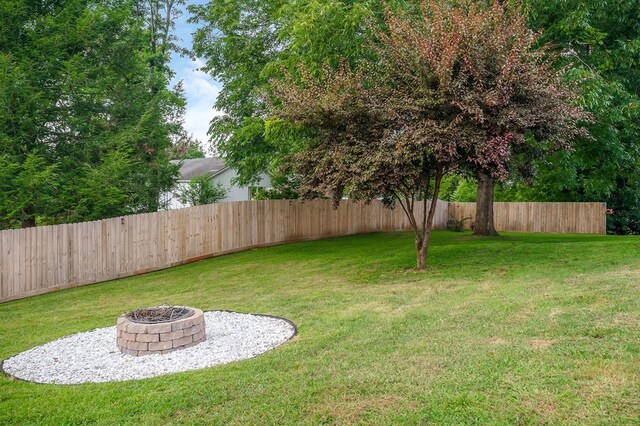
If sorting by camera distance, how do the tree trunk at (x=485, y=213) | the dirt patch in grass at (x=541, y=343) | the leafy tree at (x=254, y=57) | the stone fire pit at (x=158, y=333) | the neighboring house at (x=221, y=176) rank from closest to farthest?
the dirt patch in grass at (x=541, y=343) < the stone fire pit at (x=158, y=333) < the leafy tree at (x=254, y=57) < the tree trunk at (x=485, y=213) < the neighboring house at (x=221, y=176)

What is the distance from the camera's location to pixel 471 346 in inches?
198

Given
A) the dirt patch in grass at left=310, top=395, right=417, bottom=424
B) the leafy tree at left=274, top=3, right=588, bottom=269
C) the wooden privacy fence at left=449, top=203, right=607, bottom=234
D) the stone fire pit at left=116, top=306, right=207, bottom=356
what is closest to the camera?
the dirt patch in grass at left=310, top=395, right=417, bottom=424

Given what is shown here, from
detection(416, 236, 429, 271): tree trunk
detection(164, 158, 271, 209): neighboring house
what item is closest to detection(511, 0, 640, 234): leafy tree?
detection(416, 236, 429, 271): tree trunk

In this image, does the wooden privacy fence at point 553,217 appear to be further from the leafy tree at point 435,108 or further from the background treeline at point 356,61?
the leafy tree at point 435,108

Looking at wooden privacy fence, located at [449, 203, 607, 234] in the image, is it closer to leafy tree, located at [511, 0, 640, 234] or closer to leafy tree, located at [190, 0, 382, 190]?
leafy tree, located at [511, 0, 640, 234]

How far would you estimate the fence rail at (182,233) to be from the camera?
9.98 meters

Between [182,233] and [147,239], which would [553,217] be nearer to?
[182,233]

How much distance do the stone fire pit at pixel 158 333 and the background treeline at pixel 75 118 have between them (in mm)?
7590

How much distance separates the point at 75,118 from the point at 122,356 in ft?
34.5

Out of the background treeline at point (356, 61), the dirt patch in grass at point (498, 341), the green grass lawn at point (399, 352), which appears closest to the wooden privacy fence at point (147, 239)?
the green grass lawn at point (399, 352)

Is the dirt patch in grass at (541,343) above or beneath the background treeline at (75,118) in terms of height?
beneath

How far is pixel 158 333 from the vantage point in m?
5.70

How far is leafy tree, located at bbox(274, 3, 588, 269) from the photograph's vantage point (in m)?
8.26

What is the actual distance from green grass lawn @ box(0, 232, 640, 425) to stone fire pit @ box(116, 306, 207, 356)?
3.27 feet
